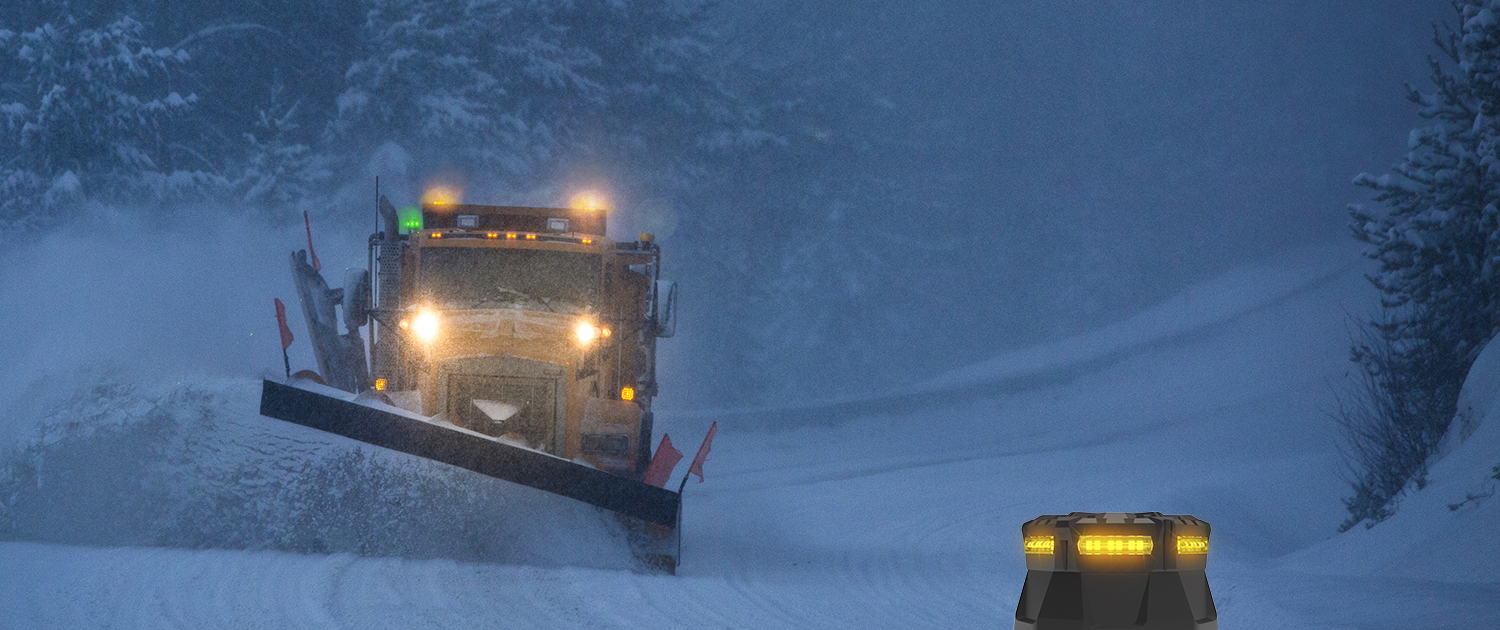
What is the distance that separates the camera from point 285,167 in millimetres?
29062

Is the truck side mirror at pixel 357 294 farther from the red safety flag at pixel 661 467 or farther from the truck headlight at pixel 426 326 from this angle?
the red safety flag at pixel 661 467

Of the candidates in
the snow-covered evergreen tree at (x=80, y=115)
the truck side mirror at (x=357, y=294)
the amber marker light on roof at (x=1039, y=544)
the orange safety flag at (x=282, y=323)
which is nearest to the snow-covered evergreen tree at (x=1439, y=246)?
the truck side mirror at (x=357, y=294)

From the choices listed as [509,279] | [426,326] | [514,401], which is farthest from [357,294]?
[514,401]

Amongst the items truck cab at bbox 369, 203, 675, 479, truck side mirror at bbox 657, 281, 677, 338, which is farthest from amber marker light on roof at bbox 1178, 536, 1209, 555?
truck side mirror at bbox 657, 281, 677, 338

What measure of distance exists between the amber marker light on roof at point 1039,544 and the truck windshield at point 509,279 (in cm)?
922

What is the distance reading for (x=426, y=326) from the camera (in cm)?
1102

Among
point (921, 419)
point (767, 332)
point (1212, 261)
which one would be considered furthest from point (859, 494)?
point (1212, 261)

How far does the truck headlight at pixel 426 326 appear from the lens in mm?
10938

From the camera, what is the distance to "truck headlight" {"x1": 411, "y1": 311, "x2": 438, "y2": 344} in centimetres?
1094

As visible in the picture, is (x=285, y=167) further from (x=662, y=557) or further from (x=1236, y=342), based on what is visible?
(x=1236, y=342)

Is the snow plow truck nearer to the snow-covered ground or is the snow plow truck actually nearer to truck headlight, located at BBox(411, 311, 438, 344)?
truck headlight, located at BBox(411, 311, 438, 344)

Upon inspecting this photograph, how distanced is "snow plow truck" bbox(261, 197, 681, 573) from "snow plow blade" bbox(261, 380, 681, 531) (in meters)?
0.01

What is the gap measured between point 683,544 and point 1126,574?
32.0ft

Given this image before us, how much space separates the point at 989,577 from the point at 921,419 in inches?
724
